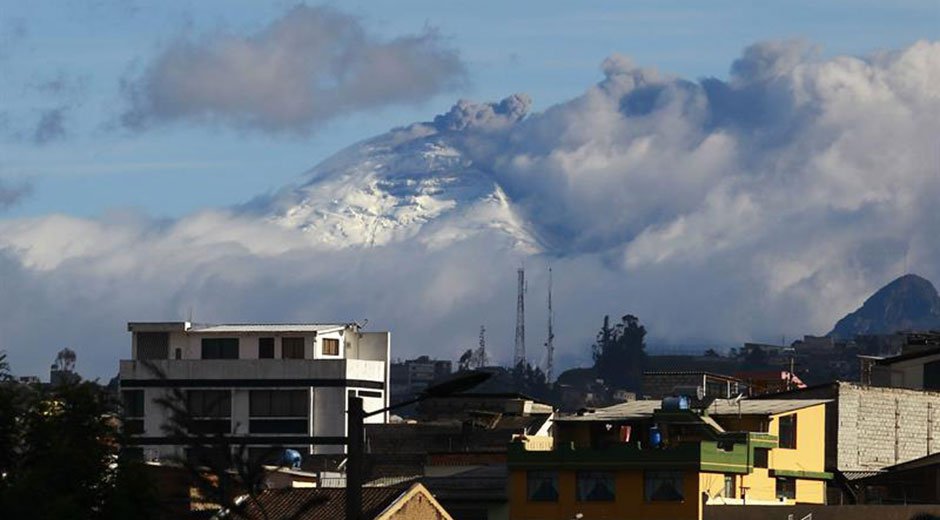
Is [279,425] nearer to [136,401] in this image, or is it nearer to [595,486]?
[136,401]

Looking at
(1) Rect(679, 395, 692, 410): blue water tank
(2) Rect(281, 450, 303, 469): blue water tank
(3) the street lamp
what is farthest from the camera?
(2) Rect(281, 450, 303, 469): blue water tank

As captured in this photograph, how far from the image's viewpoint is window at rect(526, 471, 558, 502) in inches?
4114

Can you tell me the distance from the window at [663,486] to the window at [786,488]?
6798 mm

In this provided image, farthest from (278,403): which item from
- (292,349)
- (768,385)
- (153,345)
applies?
(768,385)

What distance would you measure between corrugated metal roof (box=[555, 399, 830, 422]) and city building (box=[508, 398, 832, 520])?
0.13 meters

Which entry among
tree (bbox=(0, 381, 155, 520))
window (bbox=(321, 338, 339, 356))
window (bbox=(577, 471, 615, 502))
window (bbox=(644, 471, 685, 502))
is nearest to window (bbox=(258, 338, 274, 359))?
window (bbox=(321, 338, 339, 356))

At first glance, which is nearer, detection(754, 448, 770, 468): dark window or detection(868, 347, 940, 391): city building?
detection(754, 448, 770, 468): dark window

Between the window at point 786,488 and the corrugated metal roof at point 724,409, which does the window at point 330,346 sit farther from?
the window at point 786,488

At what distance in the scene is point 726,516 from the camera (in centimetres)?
10062

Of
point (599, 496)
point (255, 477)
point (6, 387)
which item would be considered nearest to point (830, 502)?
point (599, 496)

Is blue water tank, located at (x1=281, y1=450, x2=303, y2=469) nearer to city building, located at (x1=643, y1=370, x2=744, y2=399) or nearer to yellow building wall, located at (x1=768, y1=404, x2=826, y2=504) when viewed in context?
Answer: city building, located at (x1=643, y1=370, x2=744, y2=399)

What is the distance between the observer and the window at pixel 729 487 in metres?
105

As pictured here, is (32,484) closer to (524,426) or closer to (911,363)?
(524,426)

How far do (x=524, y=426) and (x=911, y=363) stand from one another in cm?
2061
